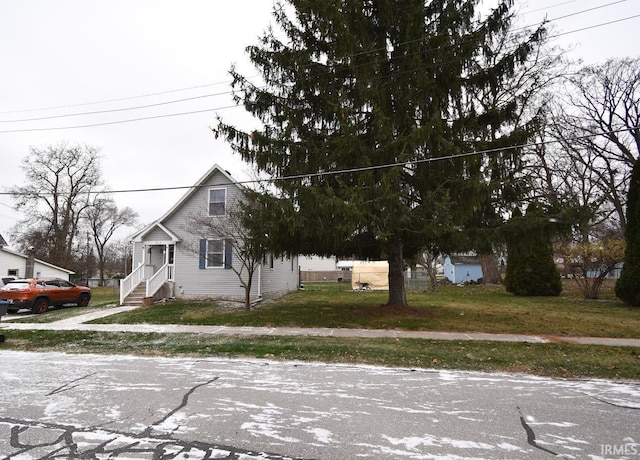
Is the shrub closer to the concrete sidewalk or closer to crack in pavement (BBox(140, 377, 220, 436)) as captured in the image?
the concrete sidewalk

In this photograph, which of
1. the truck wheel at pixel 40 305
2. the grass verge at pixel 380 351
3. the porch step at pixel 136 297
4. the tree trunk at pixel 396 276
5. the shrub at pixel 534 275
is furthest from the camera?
the shrub at pixel 534 275

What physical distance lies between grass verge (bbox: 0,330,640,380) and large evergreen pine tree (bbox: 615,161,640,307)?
1011 cm

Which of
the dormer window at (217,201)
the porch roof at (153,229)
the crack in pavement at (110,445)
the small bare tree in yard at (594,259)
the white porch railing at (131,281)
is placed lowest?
the crack in pavement at (110,445)

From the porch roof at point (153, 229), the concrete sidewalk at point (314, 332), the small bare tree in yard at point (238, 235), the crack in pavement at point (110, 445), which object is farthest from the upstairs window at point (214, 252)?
the crack in pavement at point (110, 445)

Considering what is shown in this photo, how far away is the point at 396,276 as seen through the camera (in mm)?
14148

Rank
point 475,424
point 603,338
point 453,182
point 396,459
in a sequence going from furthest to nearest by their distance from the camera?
1. point 453,182
2. point 603,338
3. point 475,424
4. point 396,459

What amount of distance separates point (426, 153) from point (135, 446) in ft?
35.7

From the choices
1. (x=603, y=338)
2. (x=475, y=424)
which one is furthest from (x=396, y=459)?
(x=603, y=338)

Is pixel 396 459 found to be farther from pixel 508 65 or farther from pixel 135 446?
pixel 508 65

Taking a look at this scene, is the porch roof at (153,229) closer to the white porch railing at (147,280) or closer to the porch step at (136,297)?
the white porch railing at (147,280)

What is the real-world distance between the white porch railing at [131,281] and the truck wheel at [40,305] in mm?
2854

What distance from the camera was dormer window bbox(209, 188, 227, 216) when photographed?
64.5 ft

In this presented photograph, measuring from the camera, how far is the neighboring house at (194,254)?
19.5 metres

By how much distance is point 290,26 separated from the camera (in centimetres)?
1378
